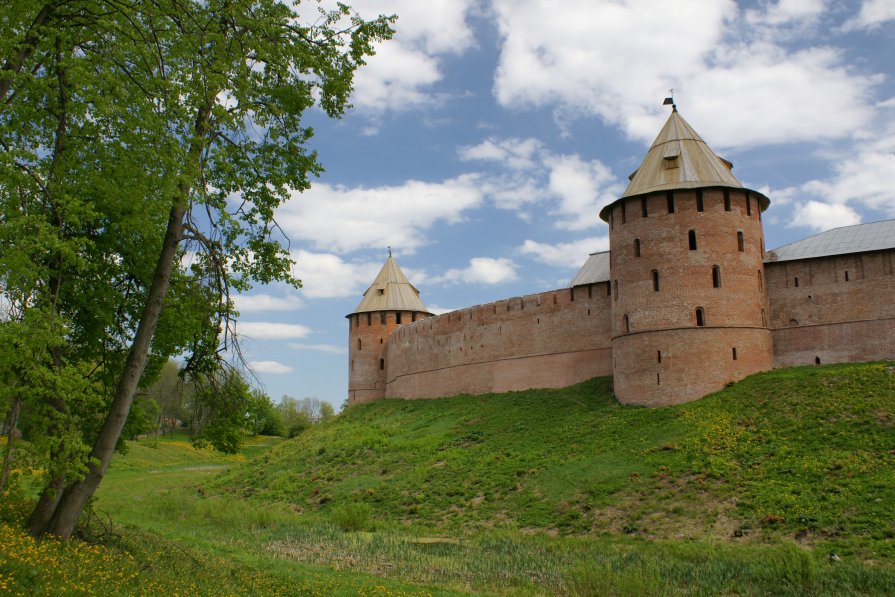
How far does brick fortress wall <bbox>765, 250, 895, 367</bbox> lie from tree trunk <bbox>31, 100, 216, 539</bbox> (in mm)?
19407

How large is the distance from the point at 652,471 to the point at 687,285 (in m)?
6.93

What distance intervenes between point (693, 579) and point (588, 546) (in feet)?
10.4

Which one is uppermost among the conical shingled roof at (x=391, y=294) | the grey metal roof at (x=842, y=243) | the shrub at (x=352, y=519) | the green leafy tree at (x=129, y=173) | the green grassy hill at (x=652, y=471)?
the conical shingled roof at (x=391, y=294)

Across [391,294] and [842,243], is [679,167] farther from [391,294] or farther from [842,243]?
[391,294]

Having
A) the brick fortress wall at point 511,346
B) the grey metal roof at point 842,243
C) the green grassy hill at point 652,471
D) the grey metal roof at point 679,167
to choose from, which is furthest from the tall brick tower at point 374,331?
the grey metal roof at point 842,243

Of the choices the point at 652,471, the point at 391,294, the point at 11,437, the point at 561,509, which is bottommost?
the point at 561,509

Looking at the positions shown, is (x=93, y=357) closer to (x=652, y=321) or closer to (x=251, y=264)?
(x=251, y=264)

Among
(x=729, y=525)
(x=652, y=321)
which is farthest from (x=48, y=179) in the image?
(x=652, y=321)

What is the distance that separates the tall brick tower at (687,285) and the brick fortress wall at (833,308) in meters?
0.57

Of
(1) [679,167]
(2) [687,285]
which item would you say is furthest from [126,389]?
(1) [679,167]

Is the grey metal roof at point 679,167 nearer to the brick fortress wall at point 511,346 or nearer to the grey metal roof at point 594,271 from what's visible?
the grey metal roof at point 594,271

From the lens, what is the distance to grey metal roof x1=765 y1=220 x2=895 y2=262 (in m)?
22.2

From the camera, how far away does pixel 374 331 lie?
137 ft

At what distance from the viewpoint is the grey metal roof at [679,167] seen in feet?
76.1
